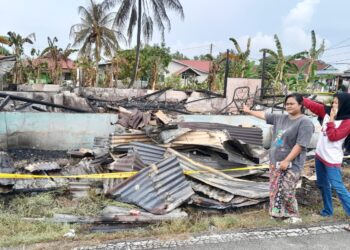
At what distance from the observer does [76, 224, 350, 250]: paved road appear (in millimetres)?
3184

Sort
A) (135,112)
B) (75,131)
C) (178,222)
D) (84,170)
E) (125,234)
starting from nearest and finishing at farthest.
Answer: (125,234), (178,222), (84,170), (75,131), (135,112)

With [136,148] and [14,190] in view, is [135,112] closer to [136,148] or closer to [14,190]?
[136,148]

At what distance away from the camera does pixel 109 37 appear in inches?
1128

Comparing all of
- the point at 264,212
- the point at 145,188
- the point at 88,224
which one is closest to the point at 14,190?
the point at 88,224

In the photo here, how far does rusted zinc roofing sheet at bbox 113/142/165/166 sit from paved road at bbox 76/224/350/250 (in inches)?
76.9

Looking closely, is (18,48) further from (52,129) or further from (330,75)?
(330,75)

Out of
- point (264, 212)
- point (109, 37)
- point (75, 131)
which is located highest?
point (109, 37)

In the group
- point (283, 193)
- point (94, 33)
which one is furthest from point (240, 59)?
point (283, 193)

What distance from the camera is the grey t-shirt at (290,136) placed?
3.57m

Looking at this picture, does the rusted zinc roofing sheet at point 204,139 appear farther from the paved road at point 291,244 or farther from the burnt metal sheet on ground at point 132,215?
the paved road at point 291,244

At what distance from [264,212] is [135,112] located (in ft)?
14.5

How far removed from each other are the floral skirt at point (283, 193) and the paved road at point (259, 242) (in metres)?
0.33

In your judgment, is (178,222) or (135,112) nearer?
(178,222)

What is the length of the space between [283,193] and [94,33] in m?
25.8
